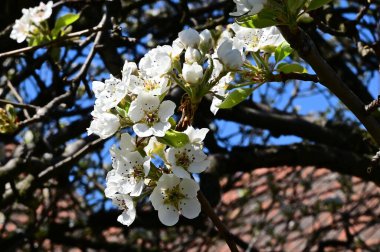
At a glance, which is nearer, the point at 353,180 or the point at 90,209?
the point at 90,209

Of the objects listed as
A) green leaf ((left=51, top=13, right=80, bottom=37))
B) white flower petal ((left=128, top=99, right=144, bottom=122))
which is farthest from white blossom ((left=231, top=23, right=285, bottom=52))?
green leaf ((left=51, top=13, right=80, bottom=37))

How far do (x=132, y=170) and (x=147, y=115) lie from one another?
126 mm

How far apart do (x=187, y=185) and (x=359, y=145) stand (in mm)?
2382

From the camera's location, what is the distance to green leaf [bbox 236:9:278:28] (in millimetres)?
1167

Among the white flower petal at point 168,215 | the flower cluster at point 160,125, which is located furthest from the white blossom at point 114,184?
the white flower petal at point 168,215

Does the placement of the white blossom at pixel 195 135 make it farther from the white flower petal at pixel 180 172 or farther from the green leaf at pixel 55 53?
the green leaf at pixel 55 53

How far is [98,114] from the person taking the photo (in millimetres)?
1317

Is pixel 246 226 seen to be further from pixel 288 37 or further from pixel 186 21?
pixel 288 37

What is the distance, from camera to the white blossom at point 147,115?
48.3 inches

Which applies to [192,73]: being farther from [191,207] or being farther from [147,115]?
[191,207]

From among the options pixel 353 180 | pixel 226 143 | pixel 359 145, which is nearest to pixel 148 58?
pixel 359 145

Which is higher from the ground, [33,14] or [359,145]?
[33,14]

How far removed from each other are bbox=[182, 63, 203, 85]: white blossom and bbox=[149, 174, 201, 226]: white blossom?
21 centimetres

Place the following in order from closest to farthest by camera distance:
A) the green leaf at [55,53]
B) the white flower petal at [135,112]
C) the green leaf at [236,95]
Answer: the white flower petal at [135,112] → the green leaf at [236,95] → the green leaf at [55,53]
